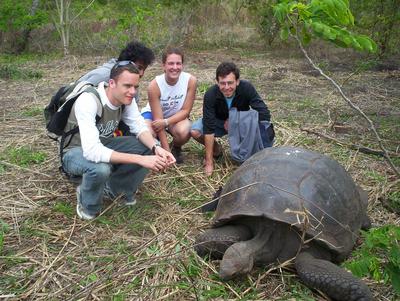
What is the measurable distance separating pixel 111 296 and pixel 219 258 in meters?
0.83

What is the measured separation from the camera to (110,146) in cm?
404

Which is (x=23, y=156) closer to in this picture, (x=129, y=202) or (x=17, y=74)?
(x=129, y=202)

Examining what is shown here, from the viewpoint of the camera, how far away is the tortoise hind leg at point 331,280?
108 inches

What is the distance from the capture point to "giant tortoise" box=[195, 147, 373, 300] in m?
2.87

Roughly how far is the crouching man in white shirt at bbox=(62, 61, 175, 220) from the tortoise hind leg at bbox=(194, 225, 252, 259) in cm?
63

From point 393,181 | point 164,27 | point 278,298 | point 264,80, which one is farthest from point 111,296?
point 164,27

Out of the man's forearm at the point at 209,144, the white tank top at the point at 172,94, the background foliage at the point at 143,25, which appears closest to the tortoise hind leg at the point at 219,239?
→ the man's forearm at the point at 209,144

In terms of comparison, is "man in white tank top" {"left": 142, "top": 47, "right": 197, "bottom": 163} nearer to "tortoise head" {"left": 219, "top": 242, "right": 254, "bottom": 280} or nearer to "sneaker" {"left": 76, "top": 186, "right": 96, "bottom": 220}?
"sneaker" {"left": 76, "top": 186, "right": 96, "bottom": 220}

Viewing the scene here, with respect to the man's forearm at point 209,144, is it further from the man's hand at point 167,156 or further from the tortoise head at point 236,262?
the tortoise head at point 236,262

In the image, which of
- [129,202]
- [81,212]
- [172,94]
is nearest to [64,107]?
[81,212]

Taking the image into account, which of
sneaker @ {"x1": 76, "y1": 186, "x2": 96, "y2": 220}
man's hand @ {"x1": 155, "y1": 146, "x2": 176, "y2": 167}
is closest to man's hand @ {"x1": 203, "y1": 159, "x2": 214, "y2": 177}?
man's hand @ {"x1": 155, "y1": 146, "x2": 176, "y2": 167}

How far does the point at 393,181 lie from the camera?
174 inches

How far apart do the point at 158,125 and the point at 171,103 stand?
1.04ft

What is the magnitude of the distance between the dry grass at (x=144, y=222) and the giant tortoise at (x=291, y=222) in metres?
0.15
